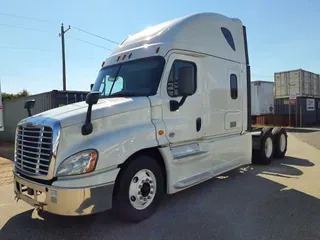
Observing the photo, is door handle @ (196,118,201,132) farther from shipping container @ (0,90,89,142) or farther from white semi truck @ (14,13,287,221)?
shipping container @ (0,90,89,142)

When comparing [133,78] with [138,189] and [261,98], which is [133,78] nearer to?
[138,189]

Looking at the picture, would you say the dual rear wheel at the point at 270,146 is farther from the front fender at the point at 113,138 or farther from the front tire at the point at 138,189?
the front fender at the point at 113,138

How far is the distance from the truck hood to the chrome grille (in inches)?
10.1

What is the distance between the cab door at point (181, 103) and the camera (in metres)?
4.65

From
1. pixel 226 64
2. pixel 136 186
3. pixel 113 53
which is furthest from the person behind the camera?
pixel 226 64

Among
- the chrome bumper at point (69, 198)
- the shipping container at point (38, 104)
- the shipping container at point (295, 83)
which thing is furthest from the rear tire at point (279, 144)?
the shipping container at point (295, 83)

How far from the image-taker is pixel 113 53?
5.77 m

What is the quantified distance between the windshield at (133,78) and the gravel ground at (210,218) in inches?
79.4

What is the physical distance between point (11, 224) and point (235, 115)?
192 inches

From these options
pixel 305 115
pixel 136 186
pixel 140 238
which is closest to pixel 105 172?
pixel 136 186

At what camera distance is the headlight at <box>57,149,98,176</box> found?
3.60m

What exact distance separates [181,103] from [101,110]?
1504 mm

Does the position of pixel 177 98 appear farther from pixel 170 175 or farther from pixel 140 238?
pixel 140 238

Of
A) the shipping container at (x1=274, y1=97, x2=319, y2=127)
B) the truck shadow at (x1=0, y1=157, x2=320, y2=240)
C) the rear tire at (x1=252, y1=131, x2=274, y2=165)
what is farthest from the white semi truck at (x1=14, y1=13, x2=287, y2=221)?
the shipping container at (x1=274, y1=97, x2=319, y2=127)
